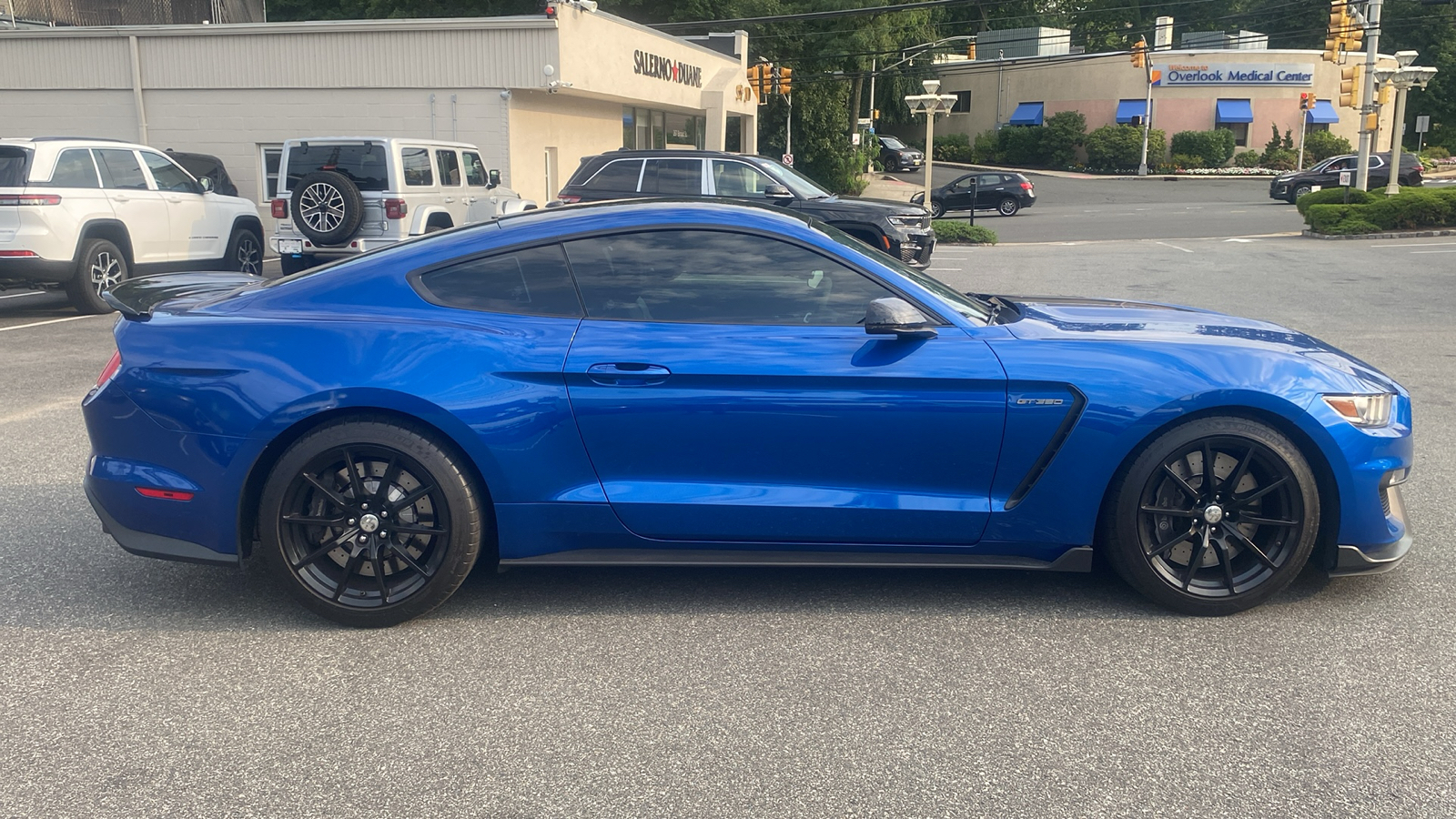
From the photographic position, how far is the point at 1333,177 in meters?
38.9

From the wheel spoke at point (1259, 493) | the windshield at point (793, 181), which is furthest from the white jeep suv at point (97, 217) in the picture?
the wheel spoke at point (1259, 493)

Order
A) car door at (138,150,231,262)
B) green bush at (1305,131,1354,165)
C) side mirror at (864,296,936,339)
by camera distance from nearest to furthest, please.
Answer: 1. side mirror at (864,296,936,339)
2. car door at (138,150,231,262)
3. green bush at (1305,131,1354,165)

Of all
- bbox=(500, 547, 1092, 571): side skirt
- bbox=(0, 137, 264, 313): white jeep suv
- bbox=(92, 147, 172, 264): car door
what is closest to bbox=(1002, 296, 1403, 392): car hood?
bbox=(500, 547, 1092, 571): side skirt

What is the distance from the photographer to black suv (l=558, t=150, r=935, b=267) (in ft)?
51.1

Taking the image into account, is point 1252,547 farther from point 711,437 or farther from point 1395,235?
point 1395,235

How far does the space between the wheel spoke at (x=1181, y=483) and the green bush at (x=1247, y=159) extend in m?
60.9

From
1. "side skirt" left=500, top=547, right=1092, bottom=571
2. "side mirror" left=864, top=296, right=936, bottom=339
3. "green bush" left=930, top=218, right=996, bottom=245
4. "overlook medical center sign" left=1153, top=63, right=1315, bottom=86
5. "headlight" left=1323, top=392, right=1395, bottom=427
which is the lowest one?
"green bush" left=930, top=218, right=996, bottom=245

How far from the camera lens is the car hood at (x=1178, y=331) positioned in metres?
4.30

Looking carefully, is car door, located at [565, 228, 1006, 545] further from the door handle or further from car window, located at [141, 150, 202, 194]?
car window, located at [141, 150, 202, 194]

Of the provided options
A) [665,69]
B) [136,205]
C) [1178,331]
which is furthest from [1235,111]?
[1178,331]

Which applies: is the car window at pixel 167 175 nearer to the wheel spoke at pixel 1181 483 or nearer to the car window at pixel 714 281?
the car window at pixel 714 281

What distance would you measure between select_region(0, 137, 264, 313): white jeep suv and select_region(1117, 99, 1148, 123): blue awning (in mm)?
55460

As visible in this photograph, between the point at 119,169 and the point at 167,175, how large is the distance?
75cm

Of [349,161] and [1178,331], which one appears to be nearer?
[1178,331]
